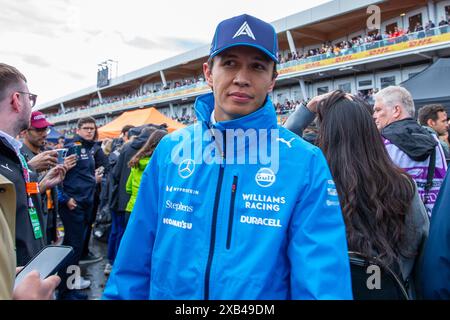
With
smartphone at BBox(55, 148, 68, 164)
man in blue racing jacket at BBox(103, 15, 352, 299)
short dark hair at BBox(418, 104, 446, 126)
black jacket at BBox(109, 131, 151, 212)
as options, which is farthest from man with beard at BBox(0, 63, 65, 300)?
short dark hair at BBox(418, 104, 446, 126)

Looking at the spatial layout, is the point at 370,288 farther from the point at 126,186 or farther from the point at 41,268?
the point at 126,186

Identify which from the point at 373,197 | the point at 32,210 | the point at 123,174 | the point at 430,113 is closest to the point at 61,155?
the point at 123,174

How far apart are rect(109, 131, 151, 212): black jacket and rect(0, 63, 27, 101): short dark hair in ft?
7.26

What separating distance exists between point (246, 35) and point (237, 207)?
68cm

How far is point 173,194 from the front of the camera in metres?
1.37

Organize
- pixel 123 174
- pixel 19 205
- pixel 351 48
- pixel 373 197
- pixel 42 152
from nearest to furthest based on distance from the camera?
pixel 373 197 → pixel 19 205 → pixel 42 152 → pixel 123 174 → pixel 351 48

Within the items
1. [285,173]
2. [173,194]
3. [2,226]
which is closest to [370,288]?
[285,173]

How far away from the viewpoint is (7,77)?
2.15 m

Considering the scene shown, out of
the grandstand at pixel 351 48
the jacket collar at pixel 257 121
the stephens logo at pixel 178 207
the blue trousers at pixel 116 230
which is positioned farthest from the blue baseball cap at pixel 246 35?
the grandstand at pixel 351 48

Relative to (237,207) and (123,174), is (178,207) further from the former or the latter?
(123,174)

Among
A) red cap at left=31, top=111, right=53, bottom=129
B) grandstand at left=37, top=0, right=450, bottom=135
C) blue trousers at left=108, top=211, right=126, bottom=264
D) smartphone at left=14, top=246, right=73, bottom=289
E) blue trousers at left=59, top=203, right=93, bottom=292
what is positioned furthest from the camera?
grandstand at left=37, top=0, right=450, bottom=135

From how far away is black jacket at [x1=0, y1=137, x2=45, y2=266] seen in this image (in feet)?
6.80

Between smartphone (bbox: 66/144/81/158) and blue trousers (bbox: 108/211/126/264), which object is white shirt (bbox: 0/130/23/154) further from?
blue trousers (bbox: 108/211/126/264)
